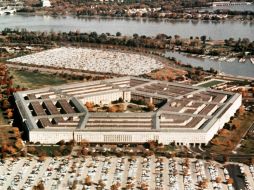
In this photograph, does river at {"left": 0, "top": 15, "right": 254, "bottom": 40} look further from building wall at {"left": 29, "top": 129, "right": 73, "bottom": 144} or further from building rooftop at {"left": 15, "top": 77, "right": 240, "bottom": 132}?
building wall at {"left": 29, "top": 129, "right": 73, "bottom": 144}

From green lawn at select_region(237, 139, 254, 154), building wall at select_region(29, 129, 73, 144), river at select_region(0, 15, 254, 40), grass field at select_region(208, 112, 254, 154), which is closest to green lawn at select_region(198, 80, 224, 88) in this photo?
grass field at select_region(208, 112, 254, 154)

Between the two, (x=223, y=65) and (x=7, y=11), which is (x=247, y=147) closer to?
(x=223, y=65)

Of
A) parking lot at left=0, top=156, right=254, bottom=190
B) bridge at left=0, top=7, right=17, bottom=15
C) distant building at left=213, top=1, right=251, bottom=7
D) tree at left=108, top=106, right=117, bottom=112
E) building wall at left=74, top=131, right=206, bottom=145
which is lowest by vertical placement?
parking lot at left=0, top=156, right=254, bottom=190

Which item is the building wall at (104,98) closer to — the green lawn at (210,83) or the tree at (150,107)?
the tree at (150,107)

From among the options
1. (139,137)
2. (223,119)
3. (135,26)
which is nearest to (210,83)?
(223,119)

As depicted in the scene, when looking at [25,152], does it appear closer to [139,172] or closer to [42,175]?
[42,175]

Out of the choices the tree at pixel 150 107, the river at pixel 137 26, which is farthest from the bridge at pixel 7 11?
the tree at pixel 150 107
